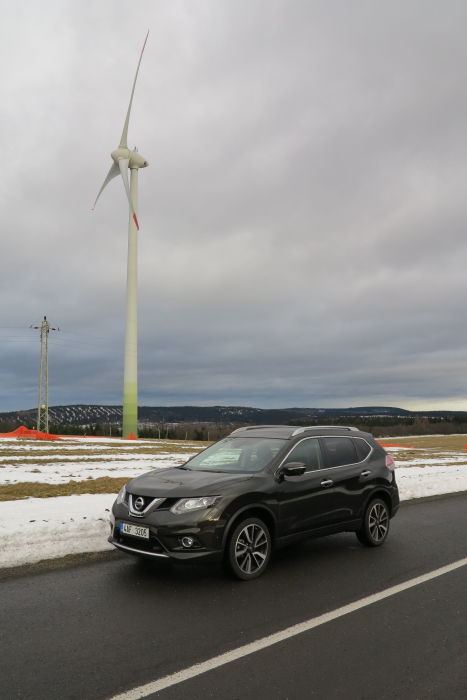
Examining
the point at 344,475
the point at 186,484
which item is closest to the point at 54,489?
the point at 186,484

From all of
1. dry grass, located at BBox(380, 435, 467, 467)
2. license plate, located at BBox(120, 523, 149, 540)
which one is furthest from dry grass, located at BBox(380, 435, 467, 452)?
license plate, located at BBox(120, 523, 149, 540)

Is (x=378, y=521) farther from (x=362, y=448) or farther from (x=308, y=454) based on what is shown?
(x=308, y=454)

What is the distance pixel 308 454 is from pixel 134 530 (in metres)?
2.57

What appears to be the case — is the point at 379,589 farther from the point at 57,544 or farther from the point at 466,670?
the point at 57,544

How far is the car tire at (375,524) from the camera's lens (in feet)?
25.2

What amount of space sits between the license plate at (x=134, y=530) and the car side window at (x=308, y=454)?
2.08 metres

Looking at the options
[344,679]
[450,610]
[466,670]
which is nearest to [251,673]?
[344,679]

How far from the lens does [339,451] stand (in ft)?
25.3

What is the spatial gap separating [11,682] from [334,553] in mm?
4806

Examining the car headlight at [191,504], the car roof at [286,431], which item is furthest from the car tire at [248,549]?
the car roof at [286,431]

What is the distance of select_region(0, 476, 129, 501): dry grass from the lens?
1205 cm

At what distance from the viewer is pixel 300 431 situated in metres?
7.40

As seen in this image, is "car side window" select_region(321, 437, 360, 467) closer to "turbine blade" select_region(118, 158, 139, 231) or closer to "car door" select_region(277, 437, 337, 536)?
"car door" select_region(277, 437, 337, 536)

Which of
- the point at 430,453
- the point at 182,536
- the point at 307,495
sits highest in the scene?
the point at 307,495
